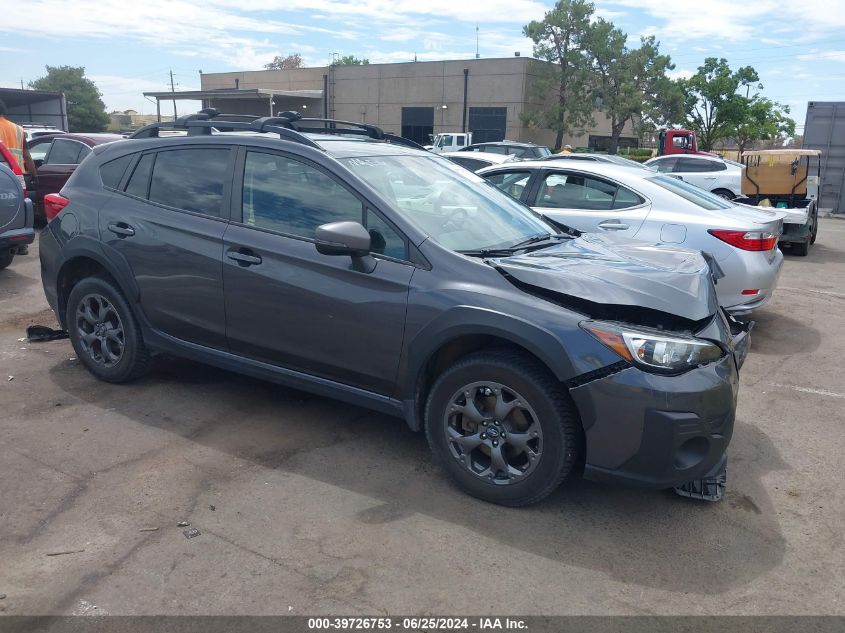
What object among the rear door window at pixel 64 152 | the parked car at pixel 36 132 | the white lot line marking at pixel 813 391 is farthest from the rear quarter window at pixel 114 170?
the parked car at pixel 36 132

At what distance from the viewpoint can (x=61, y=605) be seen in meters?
2.79

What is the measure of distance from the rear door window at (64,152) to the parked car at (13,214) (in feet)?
12.4

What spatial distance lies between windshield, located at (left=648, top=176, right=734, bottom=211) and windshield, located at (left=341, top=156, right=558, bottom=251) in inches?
105

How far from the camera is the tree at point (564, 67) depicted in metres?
44.6

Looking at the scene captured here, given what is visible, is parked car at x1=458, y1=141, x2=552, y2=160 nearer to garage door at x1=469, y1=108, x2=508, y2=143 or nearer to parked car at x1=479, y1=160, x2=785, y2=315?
parked car at x1=479, y1=160, x2=785, y2=315

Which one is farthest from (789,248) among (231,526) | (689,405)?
(231,526)

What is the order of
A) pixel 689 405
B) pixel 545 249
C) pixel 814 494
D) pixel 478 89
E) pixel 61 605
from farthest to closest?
pixel 478 89
pixel 545 249
pixel 814 494
pixel 689 405
pixel 61 605

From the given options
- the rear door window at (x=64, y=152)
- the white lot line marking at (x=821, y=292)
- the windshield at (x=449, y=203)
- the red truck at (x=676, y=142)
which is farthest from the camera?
the red truck at (x=676, y=142)

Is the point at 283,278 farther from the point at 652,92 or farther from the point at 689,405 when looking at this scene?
the point at 652,92

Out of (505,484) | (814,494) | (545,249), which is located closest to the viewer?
(505,484)

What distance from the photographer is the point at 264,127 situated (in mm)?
4594

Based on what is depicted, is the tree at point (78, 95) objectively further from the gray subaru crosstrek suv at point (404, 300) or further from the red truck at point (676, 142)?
the gray subaru crosstrek suv at point (404, 300)

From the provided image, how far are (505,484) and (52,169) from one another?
11165mm

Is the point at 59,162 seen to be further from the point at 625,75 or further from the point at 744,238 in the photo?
the point at 625,75
